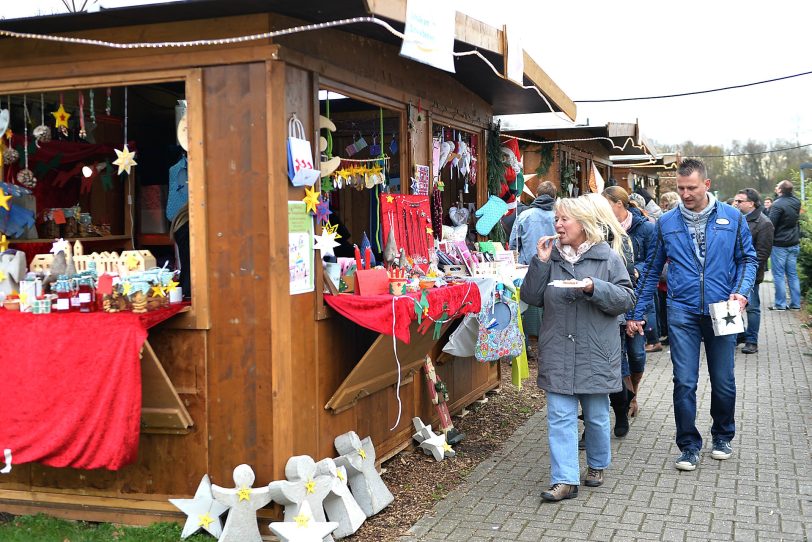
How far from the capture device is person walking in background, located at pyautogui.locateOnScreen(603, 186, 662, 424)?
657 centimetres

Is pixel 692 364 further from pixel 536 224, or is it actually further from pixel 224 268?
pixel 536 224

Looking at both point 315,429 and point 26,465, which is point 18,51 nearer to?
point 26,465

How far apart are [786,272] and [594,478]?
984cm

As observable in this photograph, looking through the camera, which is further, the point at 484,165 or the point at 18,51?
the point at 484,165

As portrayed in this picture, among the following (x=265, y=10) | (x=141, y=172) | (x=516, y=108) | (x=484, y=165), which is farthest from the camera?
(x=516, y=108)

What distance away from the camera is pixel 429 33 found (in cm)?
461

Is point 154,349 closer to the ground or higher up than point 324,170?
closer to the ground

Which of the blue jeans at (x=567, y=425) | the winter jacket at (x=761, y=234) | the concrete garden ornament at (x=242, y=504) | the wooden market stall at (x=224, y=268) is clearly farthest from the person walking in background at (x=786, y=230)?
Result: the concrete garden ornament at (x=242, y=504)

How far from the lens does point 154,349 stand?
4.67 m

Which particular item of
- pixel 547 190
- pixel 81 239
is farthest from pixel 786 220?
pixel 81 239

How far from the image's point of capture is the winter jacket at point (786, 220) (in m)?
12.5

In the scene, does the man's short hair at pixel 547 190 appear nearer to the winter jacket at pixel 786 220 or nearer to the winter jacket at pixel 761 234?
the winter jacket at pixel 761 234

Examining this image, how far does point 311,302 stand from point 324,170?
2.58ft

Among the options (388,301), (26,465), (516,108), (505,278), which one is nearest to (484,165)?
(516,108)
